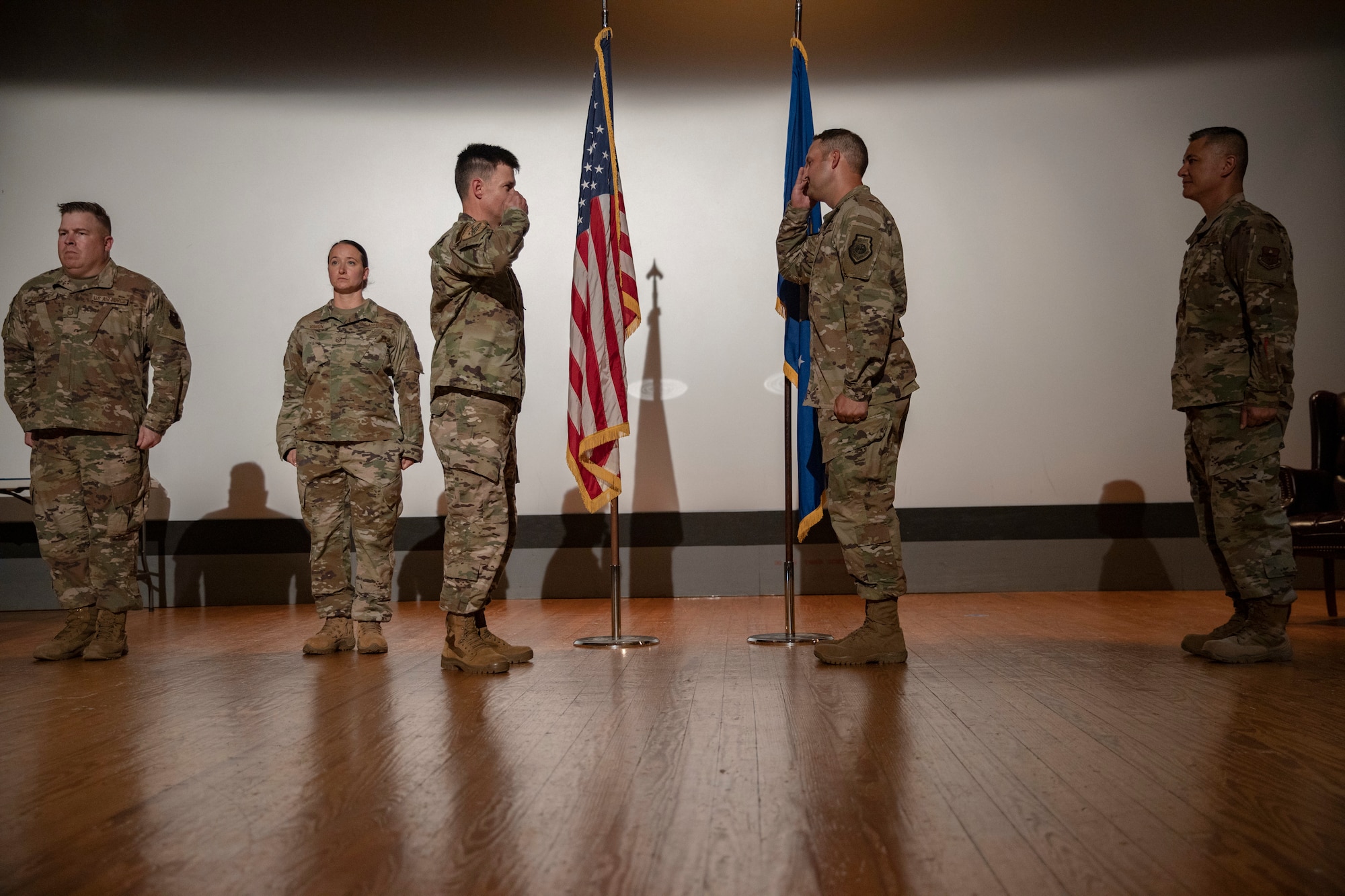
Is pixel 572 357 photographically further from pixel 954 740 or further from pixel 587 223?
pixel 954 740

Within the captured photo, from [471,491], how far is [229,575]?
11.6 feet

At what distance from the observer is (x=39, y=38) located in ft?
20.5

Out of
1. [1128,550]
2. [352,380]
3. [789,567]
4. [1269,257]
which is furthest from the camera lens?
[1128,550]

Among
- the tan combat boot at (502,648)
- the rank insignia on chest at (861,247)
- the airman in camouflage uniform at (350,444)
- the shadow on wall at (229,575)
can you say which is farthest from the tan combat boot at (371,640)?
the shadow on wall at (229,575)

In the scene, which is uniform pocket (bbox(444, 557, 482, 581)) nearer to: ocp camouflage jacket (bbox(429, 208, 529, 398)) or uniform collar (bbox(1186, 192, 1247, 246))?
ocp camouflage jacket (bbox(429, 208, 529, 398))

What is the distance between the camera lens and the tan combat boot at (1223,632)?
3.27 metres

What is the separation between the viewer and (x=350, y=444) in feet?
12.5

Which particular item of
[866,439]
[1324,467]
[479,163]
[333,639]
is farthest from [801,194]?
[1324,467]

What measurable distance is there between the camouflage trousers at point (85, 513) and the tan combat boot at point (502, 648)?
1.30m

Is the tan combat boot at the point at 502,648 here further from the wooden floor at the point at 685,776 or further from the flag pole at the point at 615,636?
the flag pole at the point at 615,636

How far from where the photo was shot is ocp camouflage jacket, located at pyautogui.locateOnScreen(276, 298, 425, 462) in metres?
3.82

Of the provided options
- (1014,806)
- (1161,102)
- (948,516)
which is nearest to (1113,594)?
(948,516)

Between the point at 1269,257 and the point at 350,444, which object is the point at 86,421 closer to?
the point at 350,444

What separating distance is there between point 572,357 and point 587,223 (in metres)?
0.51
